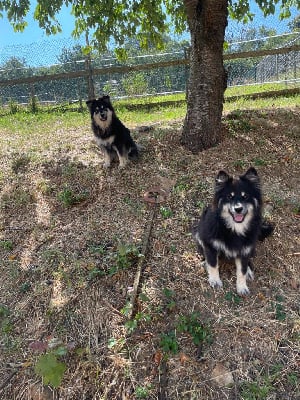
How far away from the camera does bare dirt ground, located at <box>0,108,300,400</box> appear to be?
11.4 feet

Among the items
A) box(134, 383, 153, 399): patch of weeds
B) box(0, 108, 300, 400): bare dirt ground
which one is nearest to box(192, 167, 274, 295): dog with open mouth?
box(0, 108, 300, 400): bare dirt ground

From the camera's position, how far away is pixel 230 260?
4.25 m

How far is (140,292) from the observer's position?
407 cm

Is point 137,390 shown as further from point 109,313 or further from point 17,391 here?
point 17,391

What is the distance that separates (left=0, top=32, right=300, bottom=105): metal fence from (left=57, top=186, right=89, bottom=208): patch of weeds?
24.7ft

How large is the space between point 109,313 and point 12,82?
1176 cm

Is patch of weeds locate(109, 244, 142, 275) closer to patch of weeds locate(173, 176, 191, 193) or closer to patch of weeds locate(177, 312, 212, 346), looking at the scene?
patch of weeds locate(177, 312, 212, 346)

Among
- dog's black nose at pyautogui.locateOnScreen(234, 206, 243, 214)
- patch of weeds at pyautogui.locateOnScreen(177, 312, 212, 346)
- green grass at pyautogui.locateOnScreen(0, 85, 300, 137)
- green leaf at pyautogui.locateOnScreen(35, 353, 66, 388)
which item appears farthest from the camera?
green grass at pyautogui.locateOnScreen(0, 85, 300, 137)

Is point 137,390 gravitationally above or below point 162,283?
below

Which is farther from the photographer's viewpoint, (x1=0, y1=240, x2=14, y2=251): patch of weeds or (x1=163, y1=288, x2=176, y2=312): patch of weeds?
(x1=0, y1=240, x2=14, y2=251): patch of weeds

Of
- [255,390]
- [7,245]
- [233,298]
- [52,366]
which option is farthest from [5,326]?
[255,390]

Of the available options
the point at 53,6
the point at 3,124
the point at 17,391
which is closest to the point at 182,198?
the point at 17,391

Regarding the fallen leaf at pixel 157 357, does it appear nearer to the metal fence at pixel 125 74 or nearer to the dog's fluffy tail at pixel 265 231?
the dog's fluffy tail at pixel 265 231

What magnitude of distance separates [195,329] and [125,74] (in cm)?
1089
